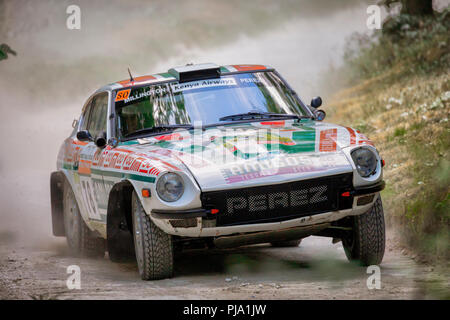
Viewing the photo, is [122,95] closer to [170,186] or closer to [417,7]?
[170,186]

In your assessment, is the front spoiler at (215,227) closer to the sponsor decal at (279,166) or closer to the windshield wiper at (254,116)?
the sponsor decal at (279,166)

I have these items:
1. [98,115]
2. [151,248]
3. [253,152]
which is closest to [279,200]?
[253,152]

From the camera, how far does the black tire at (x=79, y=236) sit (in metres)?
8.64

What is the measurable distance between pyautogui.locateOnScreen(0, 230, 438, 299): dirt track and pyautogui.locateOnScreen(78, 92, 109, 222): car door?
0.55 meters

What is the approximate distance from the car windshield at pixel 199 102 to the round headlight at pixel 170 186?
1083 millimetres

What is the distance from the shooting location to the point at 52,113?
23016 mm

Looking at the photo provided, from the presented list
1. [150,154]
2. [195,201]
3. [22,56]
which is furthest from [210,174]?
[22,56]

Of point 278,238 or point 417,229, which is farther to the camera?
point 417,229

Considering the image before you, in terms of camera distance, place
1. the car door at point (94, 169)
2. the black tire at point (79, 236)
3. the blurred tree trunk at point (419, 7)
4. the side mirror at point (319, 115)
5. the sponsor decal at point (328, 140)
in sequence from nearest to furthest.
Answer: the sponsor decal at point (328, 140) → the car door at point (94, 169) → the side mirror at point (319, 115) → the black tire at point (79, 236) → the blurred tree trunk at point (419, 7)

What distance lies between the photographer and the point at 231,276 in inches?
272

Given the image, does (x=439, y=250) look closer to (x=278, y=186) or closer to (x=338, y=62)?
(x=278, y=186)

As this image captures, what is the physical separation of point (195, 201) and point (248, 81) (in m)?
2.02

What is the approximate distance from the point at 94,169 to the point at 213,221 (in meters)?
1.83

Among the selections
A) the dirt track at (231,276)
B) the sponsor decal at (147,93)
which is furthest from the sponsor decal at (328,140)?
the sponsor decal at (147,93)
